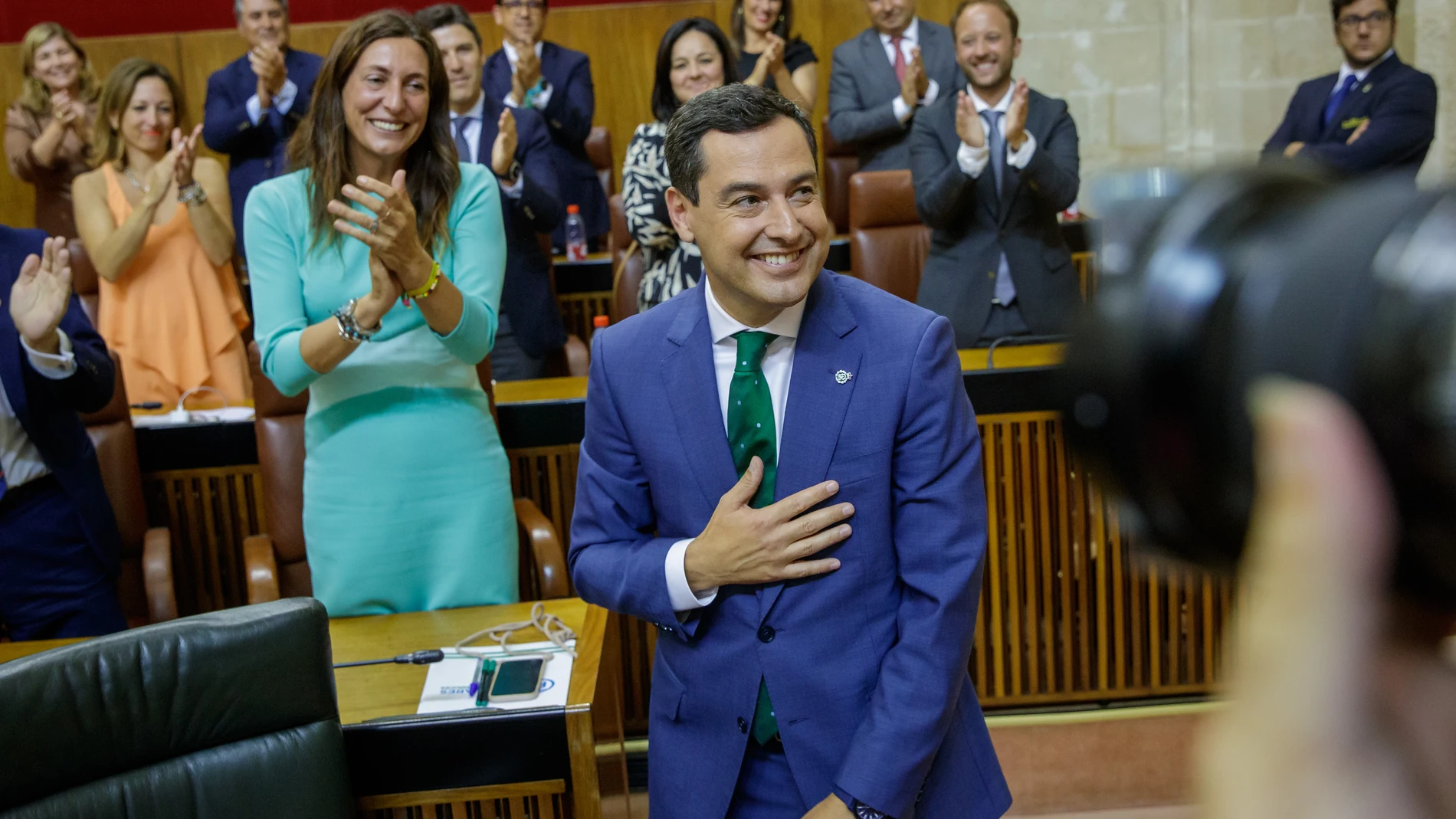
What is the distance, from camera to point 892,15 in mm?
4613

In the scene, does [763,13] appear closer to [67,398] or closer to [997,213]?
[997,213]

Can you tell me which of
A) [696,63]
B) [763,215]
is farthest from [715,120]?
[696,63]

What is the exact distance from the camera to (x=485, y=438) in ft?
7.32

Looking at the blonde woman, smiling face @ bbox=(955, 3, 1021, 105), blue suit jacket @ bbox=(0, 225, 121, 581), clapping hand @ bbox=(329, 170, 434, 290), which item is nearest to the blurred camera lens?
clapping hand @ bbox=(329, 170, 434, 290)

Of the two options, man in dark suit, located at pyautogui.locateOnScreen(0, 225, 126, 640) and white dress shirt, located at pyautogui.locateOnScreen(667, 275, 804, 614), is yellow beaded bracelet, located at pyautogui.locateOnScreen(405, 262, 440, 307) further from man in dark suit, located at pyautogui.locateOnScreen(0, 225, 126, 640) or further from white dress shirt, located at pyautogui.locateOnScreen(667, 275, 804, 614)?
man in dark suit, located at pyautogui.locateOnScreen(0, 225, 126, 640)

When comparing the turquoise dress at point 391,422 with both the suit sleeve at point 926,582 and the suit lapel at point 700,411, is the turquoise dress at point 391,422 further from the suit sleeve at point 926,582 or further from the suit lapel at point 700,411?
the suit sleeve at point 926,582

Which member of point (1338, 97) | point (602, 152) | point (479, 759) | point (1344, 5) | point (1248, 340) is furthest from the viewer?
point (602, 152)

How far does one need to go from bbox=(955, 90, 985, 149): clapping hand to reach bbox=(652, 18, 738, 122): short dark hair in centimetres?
57

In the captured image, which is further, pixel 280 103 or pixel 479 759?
pixel 280 103

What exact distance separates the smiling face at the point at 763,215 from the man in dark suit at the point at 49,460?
4.53ft

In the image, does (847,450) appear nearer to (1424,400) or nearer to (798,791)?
(798,791)

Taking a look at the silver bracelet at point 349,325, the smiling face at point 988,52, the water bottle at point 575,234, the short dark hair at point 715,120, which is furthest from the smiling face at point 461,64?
the short dark hair at point 715,120

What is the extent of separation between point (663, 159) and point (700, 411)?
6.01ft

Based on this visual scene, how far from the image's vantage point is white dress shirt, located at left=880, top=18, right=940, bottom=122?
4.48m
